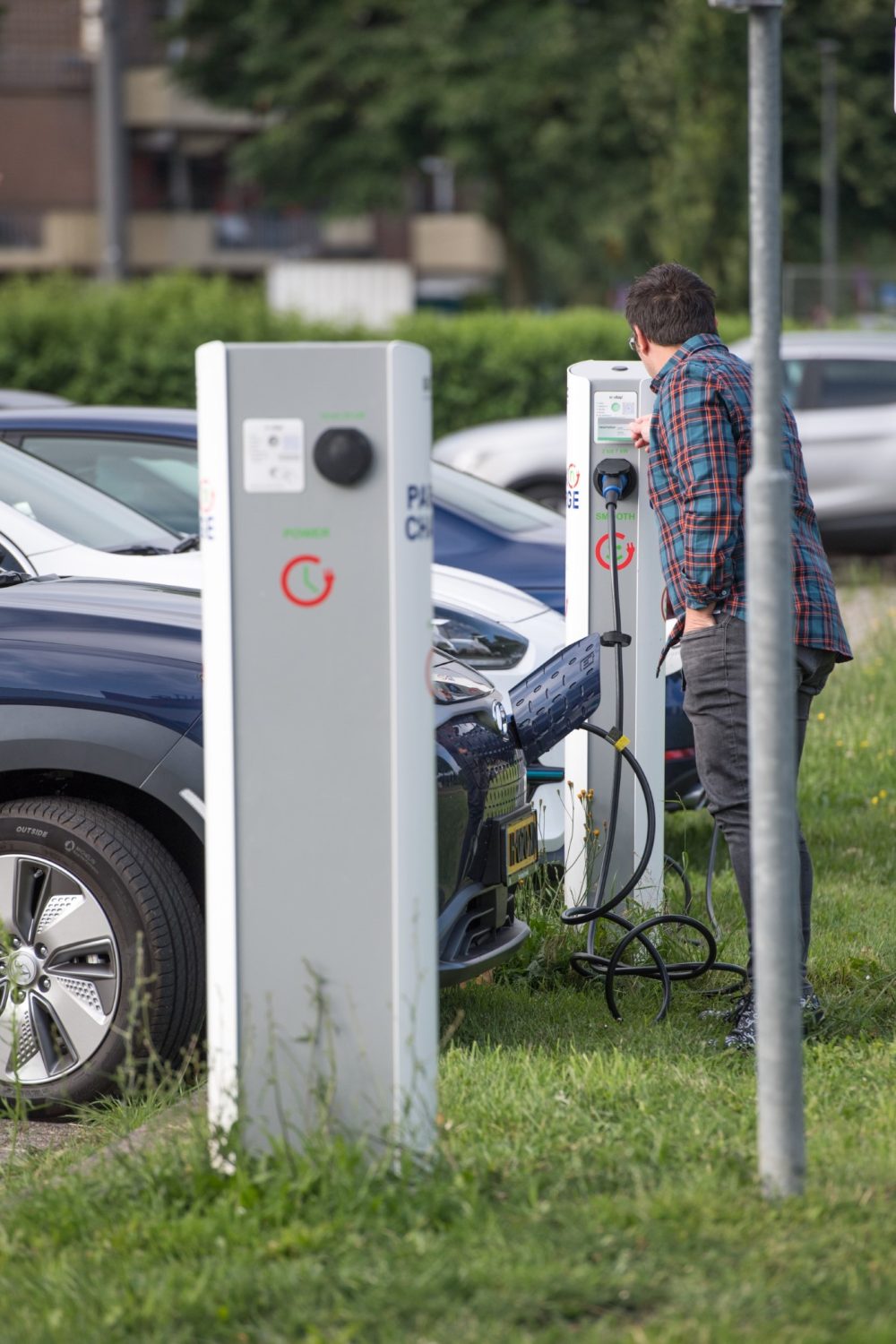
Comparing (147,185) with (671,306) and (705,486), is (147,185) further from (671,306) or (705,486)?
(705,486)

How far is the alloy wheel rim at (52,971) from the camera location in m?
3.94

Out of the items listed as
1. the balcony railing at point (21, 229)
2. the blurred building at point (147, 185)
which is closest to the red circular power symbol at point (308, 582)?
the blurred building at point (147, 185)

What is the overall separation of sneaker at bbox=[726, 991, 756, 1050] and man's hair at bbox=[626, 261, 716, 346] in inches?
61.5

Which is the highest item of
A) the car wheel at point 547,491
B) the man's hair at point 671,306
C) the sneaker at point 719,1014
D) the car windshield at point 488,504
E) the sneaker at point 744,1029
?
the man's hair at point 671,306

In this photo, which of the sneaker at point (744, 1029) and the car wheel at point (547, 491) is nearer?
the sneaker at point (744, 1029)

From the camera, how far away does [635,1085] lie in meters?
3.67

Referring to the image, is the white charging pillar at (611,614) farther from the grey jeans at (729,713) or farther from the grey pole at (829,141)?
the grey pole at (829,141)

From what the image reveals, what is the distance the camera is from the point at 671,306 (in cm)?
417

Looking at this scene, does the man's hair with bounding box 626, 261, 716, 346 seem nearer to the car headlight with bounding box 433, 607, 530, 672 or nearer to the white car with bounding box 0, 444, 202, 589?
the car headlight with bounding box 433, 607, 530, 672

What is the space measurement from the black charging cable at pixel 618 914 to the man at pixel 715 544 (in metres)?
0.30

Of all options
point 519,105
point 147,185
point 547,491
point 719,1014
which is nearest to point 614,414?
point 719,1014

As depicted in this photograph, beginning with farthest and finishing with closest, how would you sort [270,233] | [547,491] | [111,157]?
[270,233], [111,157], [547,491]

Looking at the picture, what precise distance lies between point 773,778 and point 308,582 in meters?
0.85

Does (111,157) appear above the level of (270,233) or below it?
above
